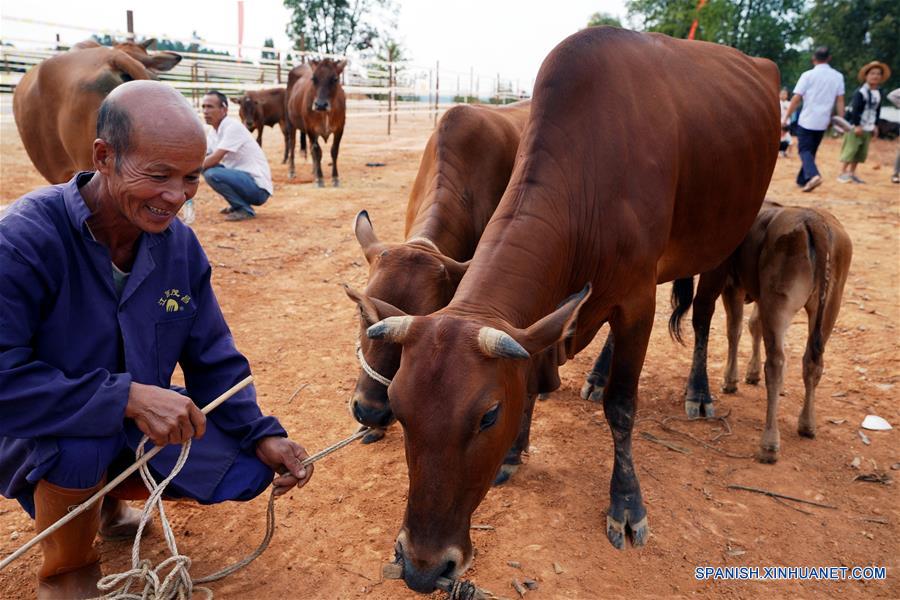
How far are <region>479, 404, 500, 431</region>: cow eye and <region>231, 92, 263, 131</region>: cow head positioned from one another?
1607 cm

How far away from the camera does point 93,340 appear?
8.00 feet

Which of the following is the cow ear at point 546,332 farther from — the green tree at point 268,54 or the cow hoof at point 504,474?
the green tree at point 268,54

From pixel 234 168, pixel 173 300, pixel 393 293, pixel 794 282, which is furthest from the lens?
pixel 234 168

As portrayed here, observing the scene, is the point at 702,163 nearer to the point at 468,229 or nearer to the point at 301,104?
the point at 468,229

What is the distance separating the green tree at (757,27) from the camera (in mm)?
36812

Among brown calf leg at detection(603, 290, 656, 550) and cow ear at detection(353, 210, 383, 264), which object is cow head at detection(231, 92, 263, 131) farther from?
brown calf leg at detection(603, 290, 656, 550)

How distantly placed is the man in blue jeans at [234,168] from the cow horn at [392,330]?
25.3 feet

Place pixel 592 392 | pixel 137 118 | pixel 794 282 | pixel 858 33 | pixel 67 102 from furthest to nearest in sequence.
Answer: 1. pixel 858 33
2. pixel 67 102
3. pixel 592 392
4. pixel 794 282
5. pixel 137 118

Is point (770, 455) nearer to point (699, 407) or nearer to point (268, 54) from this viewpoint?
point (699, 407)

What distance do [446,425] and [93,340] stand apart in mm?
1325

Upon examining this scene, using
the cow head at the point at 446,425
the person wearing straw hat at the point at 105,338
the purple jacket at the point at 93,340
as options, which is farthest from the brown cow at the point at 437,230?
the person wearing straw hat at the point at 105,338

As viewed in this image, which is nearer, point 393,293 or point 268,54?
point 393,293

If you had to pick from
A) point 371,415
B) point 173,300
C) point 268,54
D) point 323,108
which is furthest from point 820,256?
point 268,54

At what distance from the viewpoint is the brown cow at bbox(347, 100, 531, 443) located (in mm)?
3529
